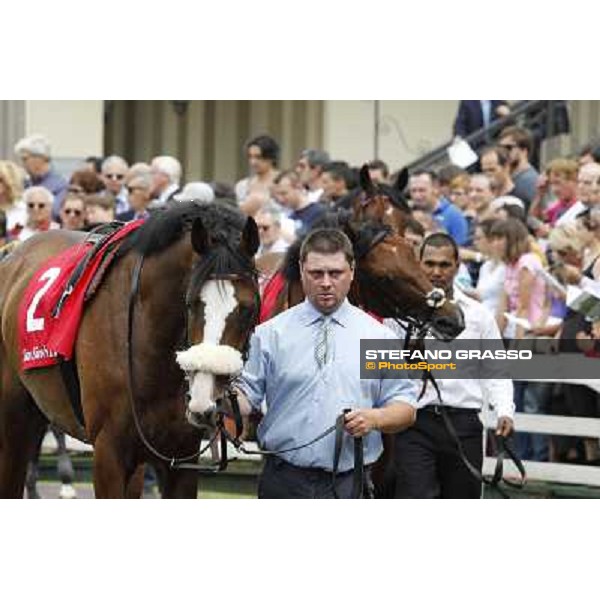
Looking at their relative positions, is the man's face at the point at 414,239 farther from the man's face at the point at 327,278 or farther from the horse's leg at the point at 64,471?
the horse's leg at the point at 64,471

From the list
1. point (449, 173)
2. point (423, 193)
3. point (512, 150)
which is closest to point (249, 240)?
point (423, 193)

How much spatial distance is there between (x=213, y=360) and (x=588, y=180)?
18.9ft

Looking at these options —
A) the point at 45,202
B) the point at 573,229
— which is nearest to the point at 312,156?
the point at 45,202

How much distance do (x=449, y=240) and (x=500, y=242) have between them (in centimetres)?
296

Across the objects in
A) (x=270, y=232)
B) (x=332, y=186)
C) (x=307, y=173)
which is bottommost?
(x=270, y=232)

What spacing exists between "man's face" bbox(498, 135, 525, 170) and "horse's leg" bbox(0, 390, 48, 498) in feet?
19.2

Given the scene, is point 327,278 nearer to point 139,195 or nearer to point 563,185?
point 563,185

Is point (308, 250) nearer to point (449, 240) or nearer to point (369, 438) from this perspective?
point (369, 438)

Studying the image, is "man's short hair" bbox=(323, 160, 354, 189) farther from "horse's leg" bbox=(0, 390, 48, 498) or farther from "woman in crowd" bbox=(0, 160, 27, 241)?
"horse's leg" bbox=(0, 390, 48, 498)

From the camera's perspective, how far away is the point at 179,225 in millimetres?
7879

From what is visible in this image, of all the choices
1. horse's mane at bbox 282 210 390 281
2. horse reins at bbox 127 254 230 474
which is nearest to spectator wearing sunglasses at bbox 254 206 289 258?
horse's mane at bbox 282 210 390 281

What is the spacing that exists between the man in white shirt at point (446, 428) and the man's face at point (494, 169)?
475cm

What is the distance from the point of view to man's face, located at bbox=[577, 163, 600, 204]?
1215cm

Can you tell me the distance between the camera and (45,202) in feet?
44.1
